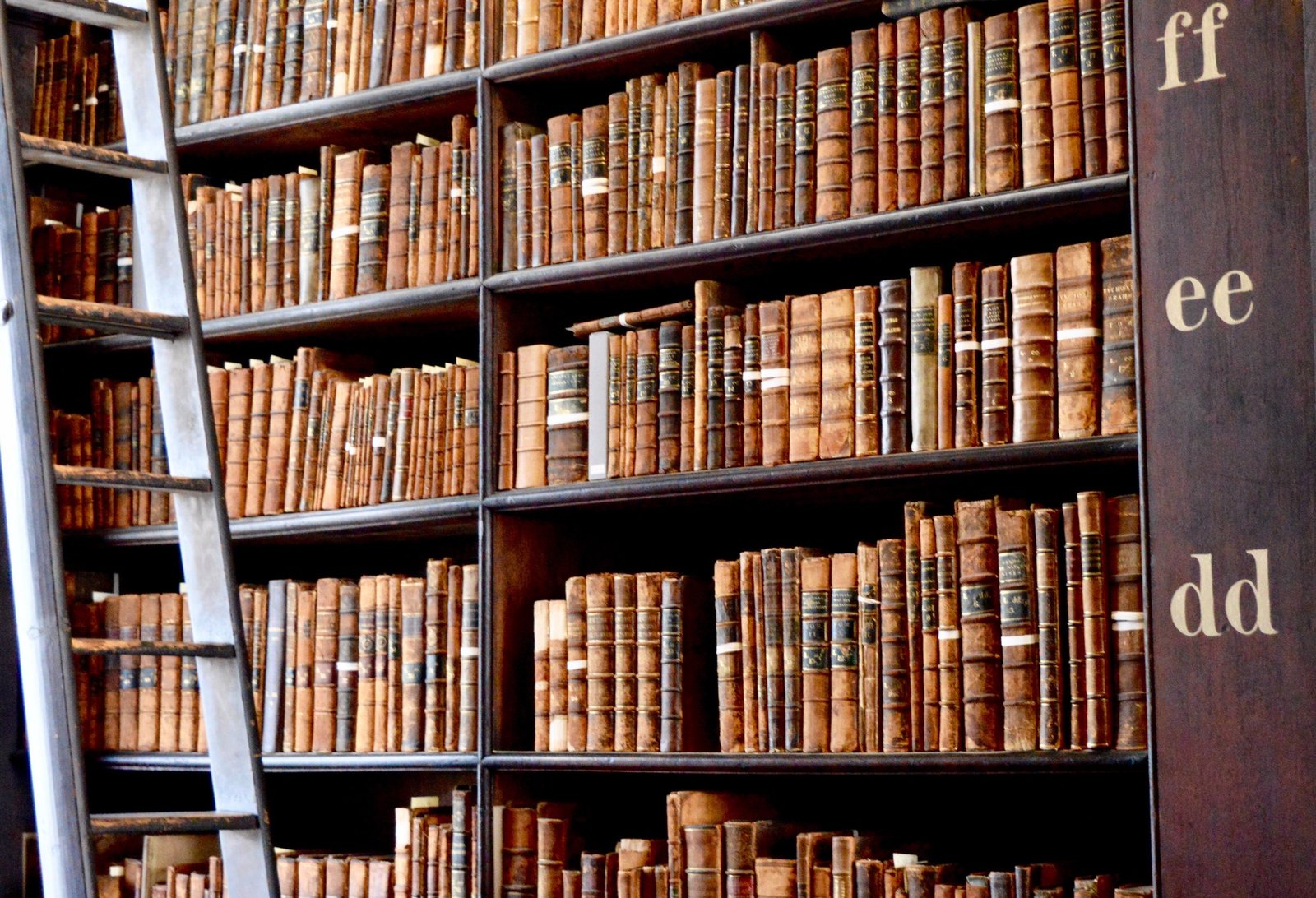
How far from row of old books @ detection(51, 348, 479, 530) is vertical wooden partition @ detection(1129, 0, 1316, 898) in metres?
1.17

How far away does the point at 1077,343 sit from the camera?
2230mm

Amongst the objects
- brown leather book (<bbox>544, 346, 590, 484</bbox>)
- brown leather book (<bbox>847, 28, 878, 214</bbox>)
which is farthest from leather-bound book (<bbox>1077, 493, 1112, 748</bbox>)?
brown leather book (<bbox>544, 346, 590, 484</bbox>)

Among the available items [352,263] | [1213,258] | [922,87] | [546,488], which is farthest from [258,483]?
[1213,258]

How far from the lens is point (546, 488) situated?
8.77 feet

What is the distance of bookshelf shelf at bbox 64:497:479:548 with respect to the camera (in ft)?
9.12

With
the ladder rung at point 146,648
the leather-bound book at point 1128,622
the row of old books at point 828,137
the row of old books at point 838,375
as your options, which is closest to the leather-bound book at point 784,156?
the row of old books at point 828,137

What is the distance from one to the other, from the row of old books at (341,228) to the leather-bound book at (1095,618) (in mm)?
1135

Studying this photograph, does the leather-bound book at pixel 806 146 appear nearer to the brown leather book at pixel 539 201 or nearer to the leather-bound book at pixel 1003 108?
the leather-bound book at pixel 1003 108

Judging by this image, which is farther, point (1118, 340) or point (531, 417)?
point (531, 417)

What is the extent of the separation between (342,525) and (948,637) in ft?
3.67

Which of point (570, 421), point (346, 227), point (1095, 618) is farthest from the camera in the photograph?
point (346, 227)

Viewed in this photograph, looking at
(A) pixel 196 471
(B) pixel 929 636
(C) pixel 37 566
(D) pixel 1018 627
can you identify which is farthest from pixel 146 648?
(D) pixel 1018 627

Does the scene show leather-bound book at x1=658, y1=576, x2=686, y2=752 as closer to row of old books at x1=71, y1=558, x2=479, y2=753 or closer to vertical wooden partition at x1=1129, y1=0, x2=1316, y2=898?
row of old books at x1=71, y1=558, x2=479, y2=753

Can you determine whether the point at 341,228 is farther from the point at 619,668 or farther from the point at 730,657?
the point at 730,657
